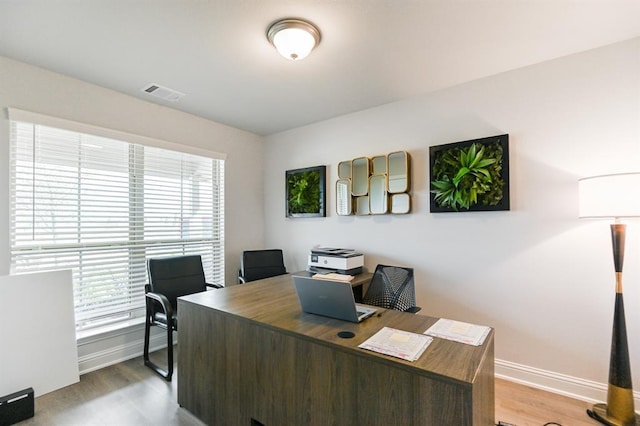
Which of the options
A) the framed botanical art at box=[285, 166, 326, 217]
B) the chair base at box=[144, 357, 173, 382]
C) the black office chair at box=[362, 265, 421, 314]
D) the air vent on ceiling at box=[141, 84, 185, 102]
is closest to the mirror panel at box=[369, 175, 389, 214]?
the framed botanical art at box=[285, 166, 326, 217]

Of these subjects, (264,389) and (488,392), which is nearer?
(488,392)

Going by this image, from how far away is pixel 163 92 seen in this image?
2768mm

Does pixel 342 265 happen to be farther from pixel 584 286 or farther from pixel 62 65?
pixel 62 65

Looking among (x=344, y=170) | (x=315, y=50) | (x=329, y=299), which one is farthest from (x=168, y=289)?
(x=315, y=50)

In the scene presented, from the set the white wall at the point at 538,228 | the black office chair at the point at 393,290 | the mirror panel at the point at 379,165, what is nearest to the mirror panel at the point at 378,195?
the mirror panel at the point at 379,165

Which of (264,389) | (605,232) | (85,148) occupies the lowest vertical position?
(264,389)

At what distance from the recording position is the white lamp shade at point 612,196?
66.0 inches

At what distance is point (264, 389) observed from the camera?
5.11ft

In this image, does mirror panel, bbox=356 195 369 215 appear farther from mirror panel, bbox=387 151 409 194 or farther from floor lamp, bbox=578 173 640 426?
floor lamp, bbox=578 173 640 426

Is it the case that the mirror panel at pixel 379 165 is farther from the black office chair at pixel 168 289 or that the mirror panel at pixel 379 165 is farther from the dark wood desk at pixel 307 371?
the black office chair at pixel 168 289

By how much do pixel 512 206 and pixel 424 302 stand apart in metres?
1.14

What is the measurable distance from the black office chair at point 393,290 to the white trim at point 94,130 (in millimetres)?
2428

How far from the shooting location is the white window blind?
91.4 inches

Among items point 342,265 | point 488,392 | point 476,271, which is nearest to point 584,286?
point 476,271
